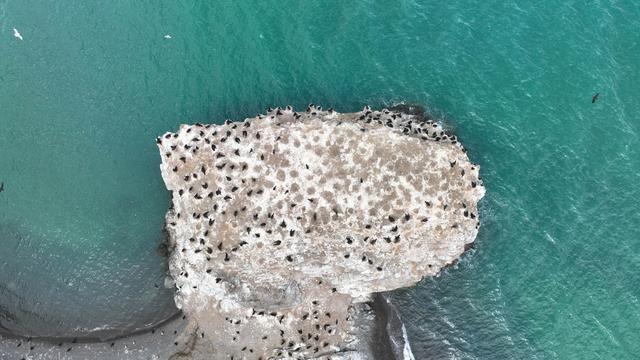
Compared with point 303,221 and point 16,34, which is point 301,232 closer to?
point 303,221

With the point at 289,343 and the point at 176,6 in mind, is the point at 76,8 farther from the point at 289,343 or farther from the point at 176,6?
the point at 289,343

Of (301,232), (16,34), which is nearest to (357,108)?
(301,232)

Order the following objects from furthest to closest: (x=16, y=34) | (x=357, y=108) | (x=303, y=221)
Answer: (x=16, y=34) → (x=357, y=108) → (x=303, y=221)

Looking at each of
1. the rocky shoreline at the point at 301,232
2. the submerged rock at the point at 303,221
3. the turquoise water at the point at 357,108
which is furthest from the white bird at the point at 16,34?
the rocky shoreline at the point at 301,232

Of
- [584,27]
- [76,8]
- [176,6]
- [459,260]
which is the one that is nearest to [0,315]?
[76,8]

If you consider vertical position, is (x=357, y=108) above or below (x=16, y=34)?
below

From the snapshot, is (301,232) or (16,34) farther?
(16,34)
